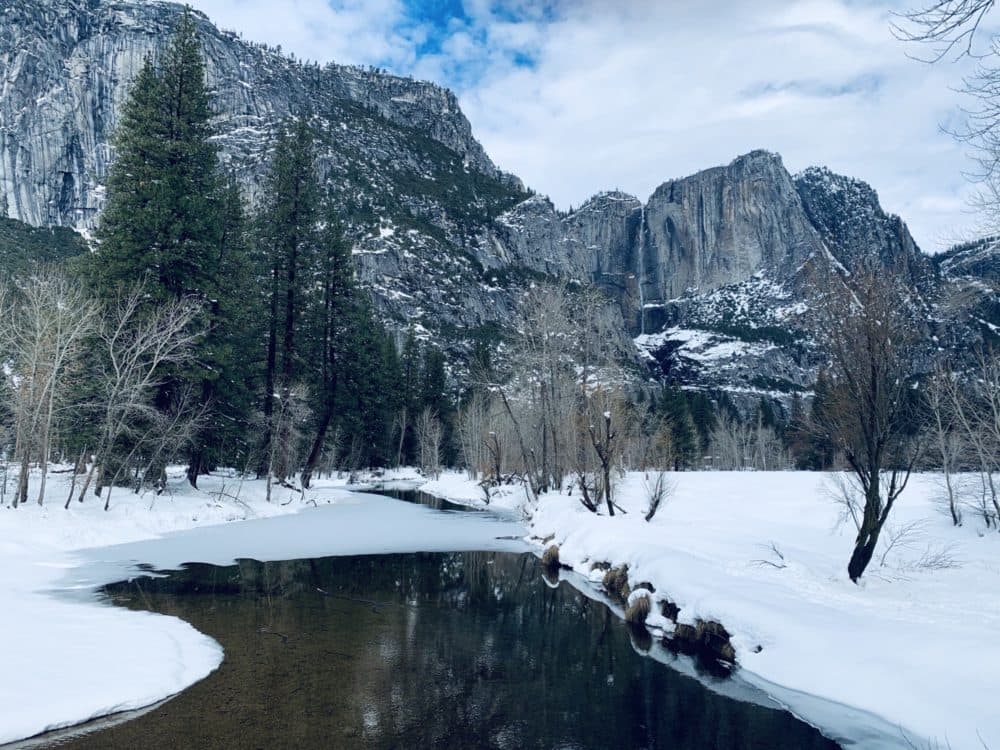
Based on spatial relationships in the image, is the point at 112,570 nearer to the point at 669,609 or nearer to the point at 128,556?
the point at 128,556

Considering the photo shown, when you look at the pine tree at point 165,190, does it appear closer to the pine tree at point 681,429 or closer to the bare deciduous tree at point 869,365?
the bare deciduous tree at point 869,365

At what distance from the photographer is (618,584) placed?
1359cm

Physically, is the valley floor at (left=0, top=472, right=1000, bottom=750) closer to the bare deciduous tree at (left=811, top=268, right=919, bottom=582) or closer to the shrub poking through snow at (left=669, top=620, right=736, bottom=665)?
the shrub poking through snow at (left=669, top=620, right=736, bottom=665)

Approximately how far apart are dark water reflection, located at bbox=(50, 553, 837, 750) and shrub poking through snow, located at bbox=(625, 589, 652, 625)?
0.46 m

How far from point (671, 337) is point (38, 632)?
197 meters

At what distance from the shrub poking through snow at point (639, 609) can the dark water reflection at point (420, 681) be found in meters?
0.46

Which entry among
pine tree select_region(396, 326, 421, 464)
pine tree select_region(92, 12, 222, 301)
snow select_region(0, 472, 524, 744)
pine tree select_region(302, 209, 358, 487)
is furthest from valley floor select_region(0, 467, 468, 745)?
pine tree select_region(396, 326, 421, 464)

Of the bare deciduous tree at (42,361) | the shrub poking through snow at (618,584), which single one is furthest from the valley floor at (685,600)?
the bare deciduous tree at (42,361)

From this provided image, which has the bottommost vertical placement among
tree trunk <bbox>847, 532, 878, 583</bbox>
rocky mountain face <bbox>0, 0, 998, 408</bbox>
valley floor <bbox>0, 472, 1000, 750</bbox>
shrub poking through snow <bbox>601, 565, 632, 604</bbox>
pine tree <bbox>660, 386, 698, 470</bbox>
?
shrub poking through snow <bbox>601, 565, 632, 604</bbox>

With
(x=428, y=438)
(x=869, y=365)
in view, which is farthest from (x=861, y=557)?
(x=428, y=438)

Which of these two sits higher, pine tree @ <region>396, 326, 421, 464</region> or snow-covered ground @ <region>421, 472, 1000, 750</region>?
pine tree @ <region>396, 326, 421, 464</region>

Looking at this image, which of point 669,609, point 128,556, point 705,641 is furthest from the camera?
point 128,556

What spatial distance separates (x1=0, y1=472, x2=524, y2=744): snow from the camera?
6.44m

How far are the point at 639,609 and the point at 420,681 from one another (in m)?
5.41
